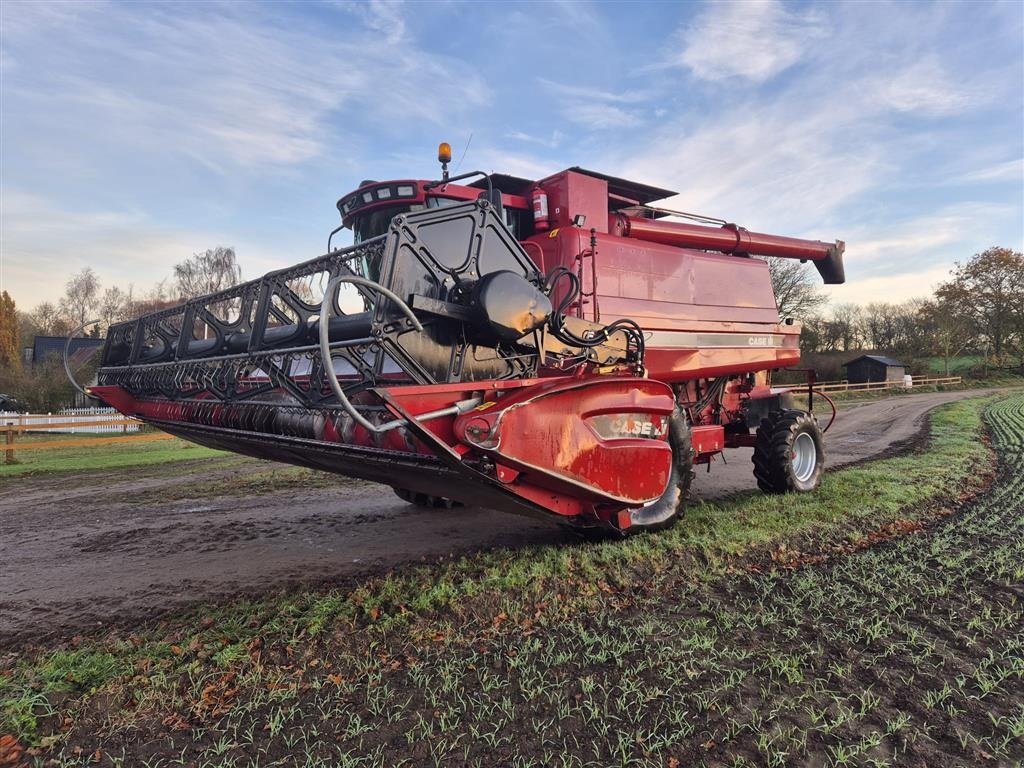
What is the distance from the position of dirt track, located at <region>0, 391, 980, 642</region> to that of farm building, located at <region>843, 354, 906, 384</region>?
1525 inches

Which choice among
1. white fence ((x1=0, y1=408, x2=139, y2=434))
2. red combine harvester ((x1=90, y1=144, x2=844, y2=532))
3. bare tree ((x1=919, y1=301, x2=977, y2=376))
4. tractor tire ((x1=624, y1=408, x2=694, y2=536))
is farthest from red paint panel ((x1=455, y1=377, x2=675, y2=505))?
bare tree ((x1=919, y1=301, x2=977, y2=376))

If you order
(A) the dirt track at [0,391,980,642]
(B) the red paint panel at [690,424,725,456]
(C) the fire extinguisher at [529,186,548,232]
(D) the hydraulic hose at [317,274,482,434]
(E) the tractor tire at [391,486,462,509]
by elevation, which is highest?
(C) the fire extinguisher at [529,186,548,232]

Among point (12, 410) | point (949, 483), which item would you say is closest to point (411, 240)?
point (949, 483)

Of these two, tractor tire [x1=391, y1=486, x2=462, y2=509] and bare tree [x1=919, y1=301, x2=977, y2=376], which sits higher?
bare tree [x1=919, y1=301, x2=977, y2=376]

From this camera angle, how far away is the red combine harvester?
3.72 m

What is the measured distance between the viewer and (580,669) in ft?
10.2

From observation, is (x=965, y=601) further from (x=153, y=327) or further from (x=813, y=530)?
(x=153, y=327)

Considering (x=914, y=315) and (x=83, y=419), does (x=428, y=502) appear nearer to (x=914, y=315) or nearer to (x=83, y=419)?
(x=83, y=419)

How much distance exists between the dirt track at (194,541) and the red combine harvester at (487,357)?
86 cm

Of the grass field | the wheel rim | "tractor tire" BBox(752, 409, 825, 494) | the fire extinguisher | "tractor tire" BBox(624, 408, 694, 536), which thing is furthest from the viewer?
the wheel rim

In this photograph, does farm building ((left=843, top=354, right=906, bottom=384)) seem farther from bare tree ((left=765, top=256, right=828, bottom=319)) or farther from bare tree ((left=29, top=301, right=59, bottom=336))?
bare tree ((left=29, top=301, right=59, bottom=336))

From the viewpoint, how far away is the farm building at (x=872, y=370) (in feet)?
137

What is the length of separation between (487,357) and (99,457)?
13.8 meters

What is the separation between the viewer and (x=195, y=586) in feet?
14.9
